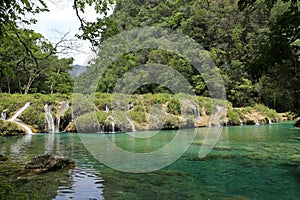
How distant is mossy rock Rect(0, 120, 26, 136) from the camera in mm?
18552

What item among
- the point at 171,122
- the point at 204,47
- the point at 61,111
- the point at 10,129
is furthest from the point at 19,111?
the point at 204,47

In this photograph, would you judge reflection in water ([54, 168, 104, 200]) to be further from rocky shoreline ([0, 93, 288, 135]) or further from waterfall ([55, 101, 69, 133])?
waterfall ([55, 101, 69, 133])

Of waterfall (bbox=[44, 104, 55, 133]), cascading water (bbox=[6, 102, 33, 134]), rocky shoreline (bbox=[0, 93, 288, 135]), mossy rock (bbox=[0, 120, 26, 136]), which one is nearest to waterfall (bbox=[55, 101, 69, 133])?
rocky shoreline (bbox=[0, 93, 288, 135])

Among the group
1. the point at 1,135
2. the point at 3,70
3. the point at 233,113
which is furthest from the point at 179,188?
the point at 233,113

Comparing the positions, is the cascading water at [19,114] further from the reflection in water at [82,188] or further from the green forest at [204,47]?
the reflection in water at [82,188]

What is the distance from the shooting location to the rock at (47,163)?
759 centimetres

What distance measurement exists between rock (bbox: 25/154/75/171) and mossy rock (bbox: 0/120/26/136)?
12.4m

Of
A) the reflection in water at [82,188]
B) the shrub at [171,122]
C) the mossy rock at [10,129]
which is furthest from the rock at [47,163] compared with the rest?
the shrub at [171,122]

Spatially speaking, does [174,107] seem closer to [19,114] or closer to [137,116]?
[137,116]

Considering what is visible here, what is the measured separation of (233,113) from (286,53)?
23892 mm

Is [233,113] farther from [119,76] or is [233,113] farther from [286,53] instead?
[286,53]

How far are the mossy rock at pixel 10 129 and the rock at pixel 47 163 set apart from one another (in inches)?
489

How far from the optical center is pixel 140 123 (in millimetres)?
22906

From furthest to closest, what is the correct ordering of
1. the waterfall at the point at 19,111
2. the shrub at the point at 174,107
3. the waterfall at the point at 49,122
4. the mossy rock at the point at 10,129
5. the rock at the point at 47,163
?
the shrub at the point at 174,107 → the waterfall at the point at 49,122 → the waterfall at the point at 19,111 → the mossy rock at the point at 10,129 → the rock at the point at 47,163
